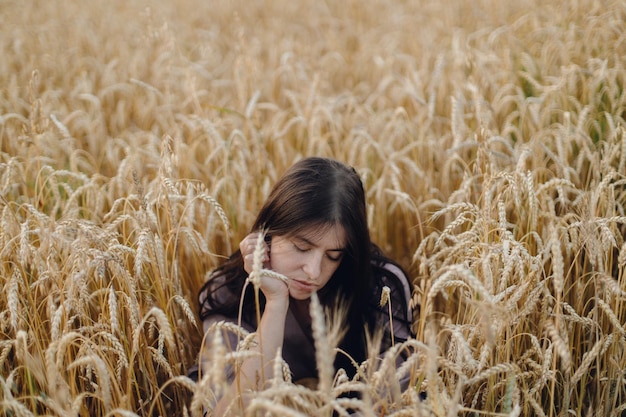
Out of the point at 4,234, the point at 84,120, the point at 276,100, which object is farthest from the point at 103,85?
the point at 4,234

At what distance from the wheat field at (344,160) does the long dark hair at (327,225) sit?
0.17 meters

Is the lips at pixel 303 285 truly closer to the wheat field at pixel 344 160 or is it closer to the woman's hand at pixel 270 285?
the woman's hand at pixel 270 285

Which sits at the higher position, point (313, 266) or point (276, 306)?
point (313, 266)

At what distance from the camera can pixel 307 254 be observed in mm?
1635

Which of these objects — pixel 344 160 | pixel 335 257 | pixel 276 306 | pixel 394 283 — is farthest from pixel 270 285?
pixel 344 160

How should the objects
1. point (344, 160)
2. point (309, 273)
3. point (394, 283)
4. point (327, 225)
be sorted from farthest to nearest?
point (344, 160) → point (394, 283) → point (327, 225) → point (309, 273)

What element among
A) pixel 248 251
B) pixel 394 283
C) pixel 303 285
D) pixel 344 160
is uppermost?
pixel 344 160

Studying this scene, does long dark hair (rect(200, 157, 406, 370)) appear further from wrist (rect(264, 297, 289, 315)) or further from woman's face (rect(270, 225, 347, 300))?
wrist (rect(264, 297, 289, 315))

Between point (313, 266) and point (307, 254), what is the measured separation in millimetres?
87

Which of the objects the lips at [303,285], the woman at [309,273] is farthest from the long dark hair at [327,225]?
the lips at [303,285]

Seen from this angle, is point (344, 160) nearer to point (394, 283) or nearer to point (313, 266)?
point (394, 283)

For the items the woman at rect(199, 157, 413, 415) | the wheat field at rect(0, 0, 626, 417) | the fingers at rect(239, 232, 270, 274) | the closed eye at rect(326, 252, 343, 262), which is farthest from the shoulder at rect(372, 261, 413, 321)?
the fingers at rect(239, 232, 270, 274)

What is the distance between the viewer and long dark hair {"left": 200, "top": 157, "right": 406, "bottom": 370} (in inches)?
65.8

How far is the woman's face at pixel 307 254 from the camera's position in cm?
162
